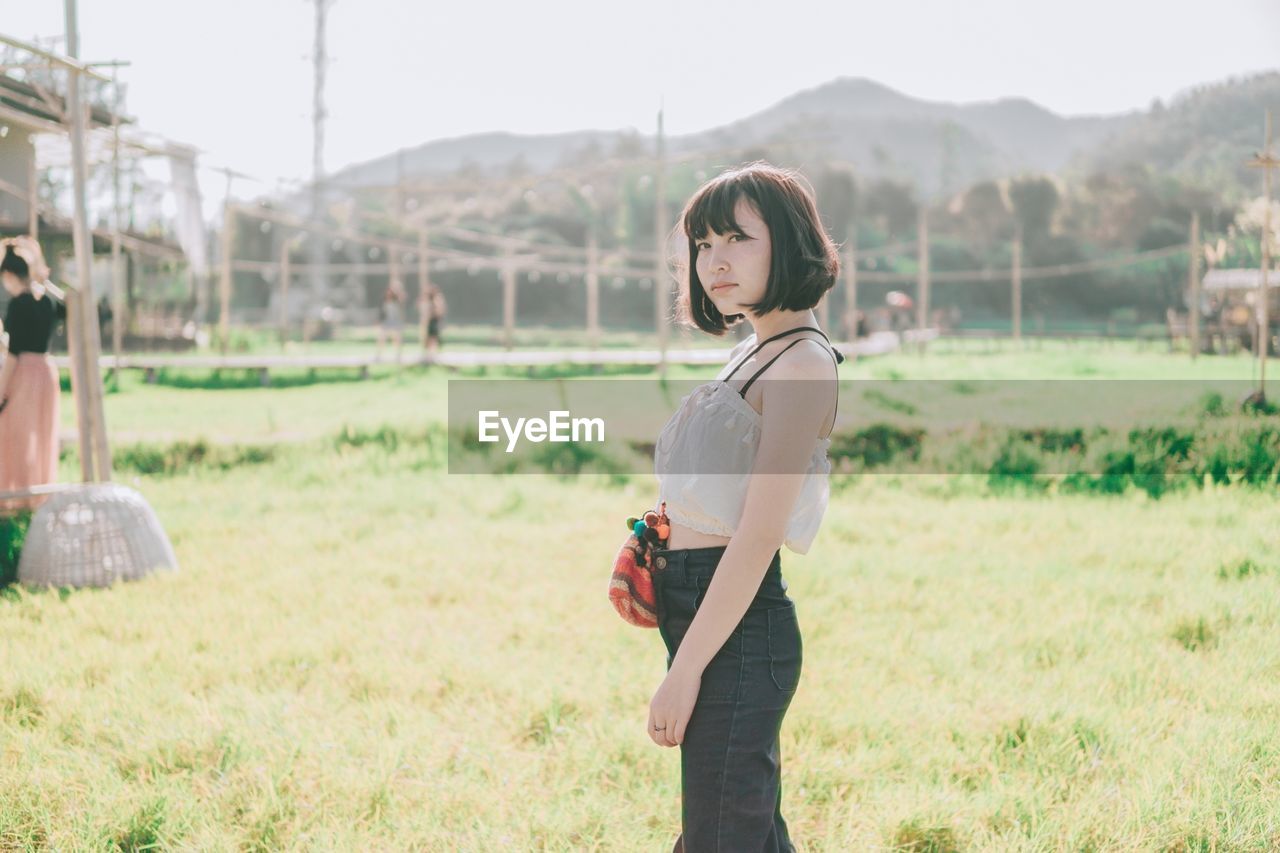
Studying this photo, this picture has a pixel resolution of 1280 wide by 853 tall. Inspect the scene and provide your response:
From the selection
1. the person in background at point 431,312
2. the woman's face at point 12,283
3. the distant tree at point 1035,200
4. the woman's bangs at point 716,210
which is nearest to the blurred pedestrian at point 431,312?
the person in background at point 431,312

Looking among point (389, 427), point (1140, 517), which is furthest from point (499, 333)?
point (1140, 517)

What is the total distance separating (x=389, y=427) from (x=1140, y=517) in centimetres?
Answer: 591

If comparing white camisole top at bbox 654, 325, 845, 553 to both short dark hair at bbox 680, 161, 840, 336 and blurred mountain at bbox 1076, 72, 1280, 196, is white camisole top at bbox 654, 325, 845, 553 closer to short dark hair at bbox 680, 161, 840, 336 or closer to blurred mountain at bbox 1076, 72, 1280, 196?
short dark hair at bbox 680, 161, 840, 336

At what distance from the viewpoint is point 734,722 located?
5.18ft

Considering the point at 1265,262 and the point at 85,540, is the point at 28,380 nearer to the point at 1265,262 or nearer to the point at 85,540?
the point at 85,540

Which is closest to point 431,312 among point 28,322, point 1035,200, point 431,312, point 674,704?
point 431,312

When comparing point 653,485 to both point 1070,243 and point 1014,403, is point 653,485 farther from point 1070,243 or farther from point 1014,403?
point 1070,243

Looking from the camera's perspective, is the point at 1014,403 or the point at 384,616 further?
the point at 1014,403

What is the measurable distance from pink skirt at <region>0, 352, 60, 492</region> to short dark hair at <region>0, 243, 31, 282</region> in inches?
20.4

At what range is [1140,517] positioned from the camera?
5.50 m

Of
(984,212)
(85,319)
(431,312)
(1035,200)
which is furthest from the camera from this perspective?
(984,212)

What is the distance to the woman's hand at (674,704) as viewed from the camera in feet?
5.08

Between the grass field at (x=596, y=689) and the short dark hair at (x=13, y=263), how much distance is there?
1531mm

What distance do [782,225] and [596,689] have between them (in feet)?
7.29
